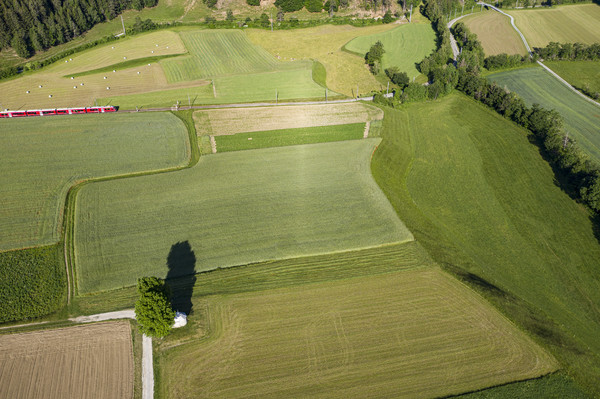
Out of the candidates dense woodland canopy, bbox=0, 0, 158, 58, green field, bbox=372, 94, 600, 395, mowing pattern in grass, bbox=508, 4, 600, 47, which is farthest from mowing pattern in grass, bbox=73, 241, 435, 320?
mowing pattern in grass, bbox=508, 4, 600, 47

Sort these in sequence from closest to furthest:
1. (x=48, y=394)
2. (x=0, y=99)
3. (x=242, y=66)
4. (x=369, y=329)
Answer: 1. (x=48, y=394)
2. (x=369, y=329)
3. (x=0, y=99)
4. (x=242, y=66)

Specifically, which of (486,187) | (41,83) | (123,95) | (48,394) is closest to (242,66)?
(123,95)

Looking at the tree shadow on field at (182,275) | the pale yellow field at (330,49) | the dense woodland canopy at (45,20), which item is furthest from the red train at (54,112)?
the pale yellow field at (330,49)

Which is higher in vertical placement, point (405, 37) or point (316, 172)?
point (405, 37)

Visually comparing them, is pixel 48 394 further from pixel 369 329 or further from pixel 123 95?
pixel 123 95

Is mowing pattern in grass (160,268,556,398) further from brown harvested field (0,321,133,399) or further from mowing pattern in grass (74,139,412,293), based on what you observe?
mowing pattern in grass (74,139,412,293)

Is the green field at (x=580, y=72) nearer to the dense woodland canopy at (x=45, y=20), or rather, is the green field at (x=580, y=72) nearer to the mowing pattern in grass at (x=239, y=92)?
the mowing pattern in grass at (x=239, y=92)

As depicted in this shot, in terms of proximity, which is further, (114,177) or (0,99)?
(0,99)
